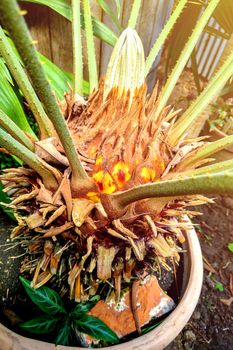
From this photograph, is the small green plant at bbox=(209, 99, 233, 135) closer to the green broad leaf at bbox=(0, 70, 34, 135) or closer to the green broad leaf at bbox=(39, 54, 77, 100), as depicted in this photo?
the green broad leaf at bbox=(39, 54, 77, 100)

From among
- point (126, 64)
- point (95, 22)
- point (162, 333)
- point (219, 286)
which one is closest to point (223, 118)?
point (219, 286)

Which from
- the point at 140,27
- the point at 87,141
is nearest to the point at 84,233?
the point at 87,141

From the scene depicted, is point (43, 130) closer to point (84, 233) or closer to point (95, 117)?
point (95, 117)

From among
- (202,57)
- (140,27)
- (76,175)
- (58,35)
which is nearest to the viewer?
(76,175)

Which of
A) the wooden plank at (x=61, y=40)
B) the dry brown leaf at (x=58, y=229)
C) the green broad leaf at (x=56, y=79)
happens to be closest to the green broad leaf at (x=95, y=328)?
the dry brown leaf at (x=58, y=229)

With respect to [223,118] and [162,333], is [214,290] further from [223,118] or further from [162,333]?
[223,118]

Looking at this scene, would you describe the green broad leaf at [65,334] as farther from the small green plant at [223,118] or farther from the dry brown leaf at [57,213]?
the small green plant at [223,118]
